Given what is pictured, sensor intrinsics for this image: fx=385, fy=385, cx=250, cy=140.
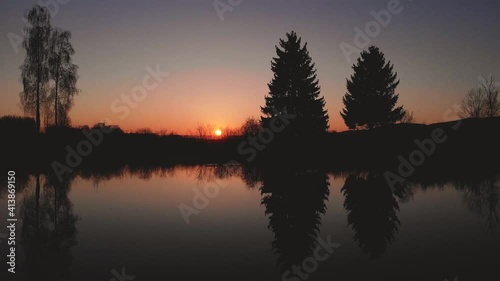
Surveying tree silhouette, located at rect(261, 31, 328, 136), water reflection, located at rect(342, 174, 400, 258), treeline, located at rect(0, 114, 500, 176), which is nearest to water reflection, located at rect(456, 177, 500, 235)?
water reflection, located at rect(342, 174, 400, 258)

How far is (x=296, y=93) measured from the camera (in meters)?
39.1

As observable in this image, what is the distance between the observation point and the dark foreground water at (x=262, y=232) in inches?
285

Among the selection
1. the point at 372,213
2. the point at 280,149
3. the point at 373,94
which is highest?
the point at 373,94

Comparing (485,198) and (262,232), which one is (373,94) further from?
(262,232)

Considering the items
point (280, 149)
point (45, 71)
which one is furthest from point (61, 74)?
point (280, 149)

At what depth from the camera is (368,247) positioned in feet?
28.2

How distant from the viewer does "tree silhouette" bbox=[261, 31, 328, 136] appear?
127ft

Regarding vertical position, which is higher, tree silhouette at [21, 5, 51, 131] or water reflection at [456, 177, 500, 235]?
tree silhouette at [21, 5, 51, 131]

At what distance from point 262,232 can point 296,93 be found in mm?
29969

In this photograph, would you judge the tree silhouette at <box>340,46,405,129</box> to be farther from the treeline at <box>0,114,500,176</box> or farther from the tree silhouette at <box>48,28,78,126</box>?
the tree silhouette at <box>48,28,78,126</box>

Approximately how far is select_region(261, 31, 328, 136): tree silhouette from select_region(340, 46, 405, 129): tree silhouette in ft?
16.0

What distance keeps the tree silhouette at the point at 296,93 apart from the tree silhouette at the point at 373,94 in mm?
4873

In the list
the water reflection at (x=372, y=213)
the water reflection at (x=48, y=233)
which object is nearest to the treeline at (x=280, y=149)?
the water reflection at (x=372, y=213)

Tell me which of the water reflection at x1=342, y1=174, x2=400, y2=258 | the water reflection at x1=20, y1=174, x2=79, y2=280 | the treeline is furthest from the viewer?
the treeline
